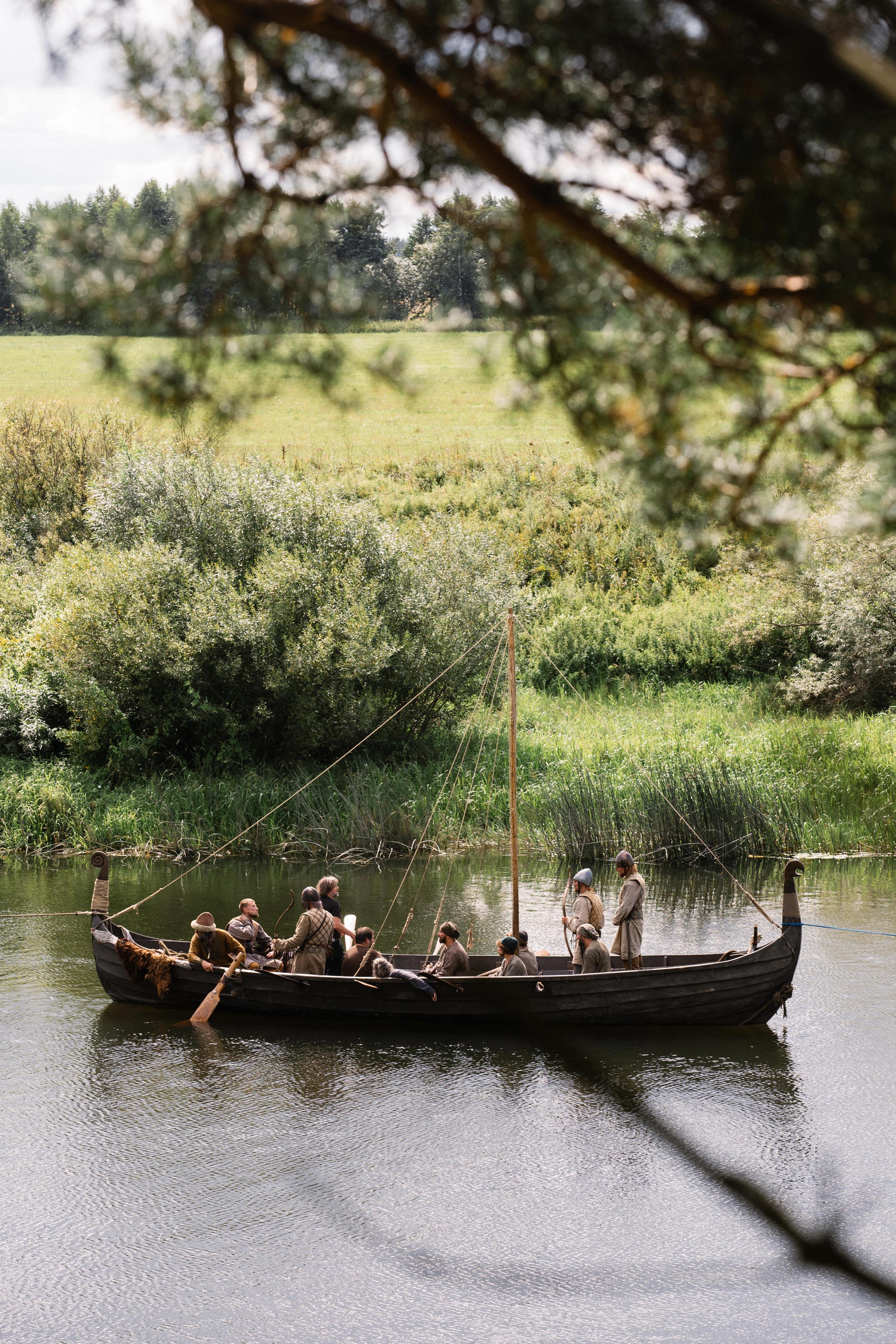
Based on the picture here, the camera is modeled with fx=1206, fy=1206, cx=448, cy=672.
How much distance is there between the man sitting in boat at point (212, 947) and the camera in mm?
13477

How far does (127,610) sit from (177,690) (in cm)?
196

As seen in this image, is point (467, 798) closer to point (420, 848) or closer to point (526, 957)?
point (420, 848)

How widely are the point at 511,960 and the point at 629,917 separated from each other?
133 cm

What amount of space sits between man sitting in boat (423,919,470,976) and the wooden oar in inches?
85.2

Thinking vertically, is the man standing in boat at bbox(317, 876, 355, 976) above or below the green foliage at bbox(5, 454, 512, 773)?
below

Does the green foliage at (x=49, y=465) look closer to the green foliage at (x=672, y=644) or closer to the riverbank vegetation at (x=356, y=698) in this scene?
the riverbank vegetation at (x=356, y=698)

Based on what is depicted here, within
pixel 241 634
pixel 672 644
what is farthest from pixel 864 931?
pixel 672 644

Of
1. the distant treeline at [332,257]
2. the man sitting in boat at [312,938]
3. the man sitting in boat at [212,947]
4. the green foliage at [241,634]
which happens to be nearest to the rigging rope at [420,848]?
the man sitting in boat at [312,938]

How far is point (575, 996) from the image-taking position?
41.1 ft

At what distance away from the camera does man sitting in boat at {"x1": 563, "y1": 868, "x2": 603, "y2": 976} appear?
12727 mm

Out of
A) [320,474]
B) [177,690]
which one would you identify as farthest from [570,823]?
[320,474]

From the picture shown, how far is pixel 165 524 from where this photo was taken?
27.3 m

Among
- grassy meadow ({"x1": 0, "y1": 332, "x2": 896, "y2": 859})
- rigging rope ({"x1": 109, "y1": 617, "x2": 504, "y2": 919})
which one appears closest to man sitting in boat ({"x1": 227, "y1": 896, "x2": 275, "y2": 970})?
rigging rope ({"x1": 109, "y1": 617, "x2": 504, "y2": 919})

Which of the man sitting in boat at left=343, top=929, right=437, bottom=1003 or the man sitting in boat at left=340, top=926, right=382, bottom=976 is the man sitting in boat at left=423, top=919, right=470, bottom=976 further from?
the man sitting in boat at left=340, top=926, right=382, bottom=976
